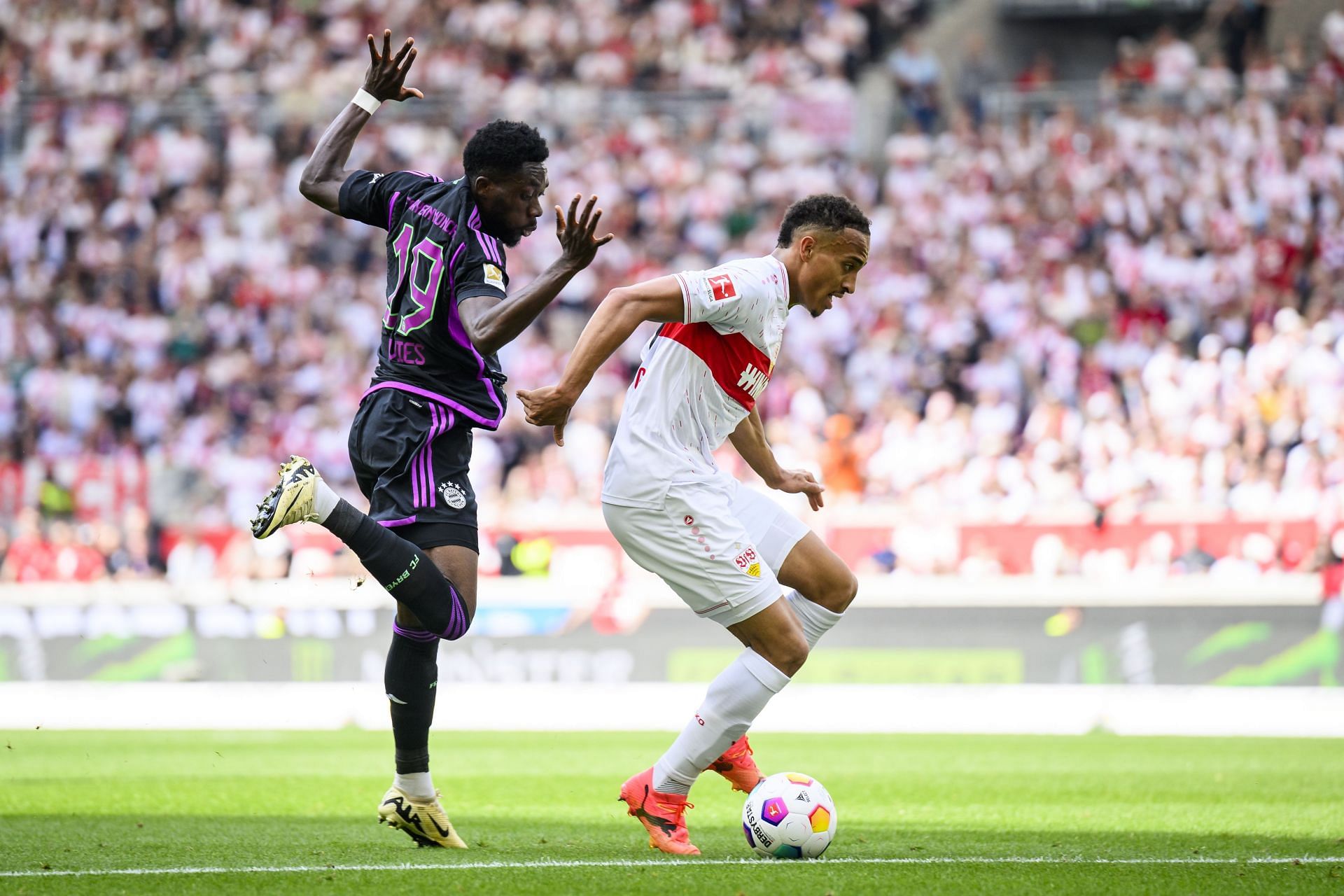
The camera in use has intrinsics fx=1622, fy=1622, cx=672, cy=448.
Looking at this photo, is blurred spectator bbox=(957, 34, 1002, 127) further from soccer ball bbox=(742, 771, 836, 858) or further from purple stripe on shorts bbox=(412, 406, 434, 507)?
soccer ball bbox=(742, 771, 836, 858)

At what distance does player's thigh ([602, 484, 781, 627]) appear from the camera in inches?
241

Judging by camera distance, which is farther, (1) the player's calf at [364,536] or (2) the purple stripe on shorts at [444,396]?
(2) the purple stripe on shorts at [444,396]

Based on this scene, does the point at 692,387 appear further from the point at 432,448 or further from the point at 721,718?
the point at 721,718

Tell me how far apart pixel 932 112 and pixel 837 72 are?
174 centimetres

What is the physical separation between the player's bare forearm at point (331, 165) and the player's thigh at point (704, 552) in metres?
1.85

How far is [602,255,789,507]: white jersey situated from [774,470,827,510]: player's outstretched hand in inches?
31.0

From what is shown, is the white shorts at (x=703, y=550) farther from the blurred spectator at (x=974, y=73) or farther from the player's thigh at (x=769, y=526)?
the blurred spectator at (x=974, y=73)

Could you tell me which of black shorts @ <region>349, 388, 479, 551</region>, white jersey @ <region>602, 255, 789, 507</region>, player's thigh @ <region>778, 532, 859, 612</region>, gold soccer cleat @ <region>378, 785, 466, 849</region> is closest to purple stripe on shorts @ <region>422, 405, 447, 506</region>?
black shorts @ <region>349, 388, 479, 551</region>

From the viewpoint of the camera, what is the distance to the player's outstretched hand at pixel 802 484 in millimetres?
7164

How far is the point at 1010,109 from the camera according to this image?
21.7m

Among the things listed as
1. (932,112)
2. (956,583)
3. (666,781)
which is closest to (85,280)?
(932,112)

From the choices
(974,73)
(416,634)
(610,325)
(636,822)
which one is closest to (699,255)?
(974,73)

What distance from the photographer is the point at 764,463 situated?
704cm

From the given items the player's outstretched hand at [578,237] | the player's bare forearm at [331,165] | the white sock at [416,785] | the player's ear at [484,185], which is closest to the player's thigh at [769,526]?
the player's outstretched hand at [578,237]
